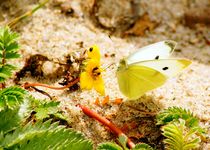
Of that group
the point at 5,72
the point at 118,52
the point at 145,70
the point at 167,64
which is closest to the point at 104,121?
the point at 145,70

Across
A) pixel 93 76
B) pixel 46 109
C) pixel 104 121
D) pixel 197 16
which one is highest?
pixel 197 16

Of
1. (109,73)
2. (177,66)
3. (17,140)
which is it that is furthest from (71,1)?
(17,140)

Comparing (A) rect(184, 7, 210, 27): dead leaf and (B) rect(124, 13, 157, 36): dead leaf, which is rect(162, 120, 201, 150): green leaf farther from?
(A) rect(184, 7, 210, 27): dead leaf

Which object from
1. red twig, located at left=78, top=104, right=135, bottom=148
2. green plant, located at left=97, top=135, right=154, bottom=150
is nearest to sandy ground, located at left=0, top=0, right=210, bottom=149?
red twig, located at left=78, top=104, right=135, bottom=148

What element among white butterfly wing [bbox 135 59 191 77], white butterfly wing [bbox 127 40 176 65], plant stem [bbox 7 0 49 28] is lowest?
white butterfly wing [bbox 135 59 191 77]

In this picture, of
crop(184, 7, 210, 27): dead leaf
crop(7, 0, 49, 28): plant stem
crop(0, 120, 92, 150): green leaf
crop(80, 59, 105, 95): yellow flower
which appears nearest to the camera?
crop(0, 120, 92, 150): green leaf

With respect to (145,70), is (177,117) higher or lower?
lower

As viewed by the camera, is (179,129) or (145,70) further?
(145,70)

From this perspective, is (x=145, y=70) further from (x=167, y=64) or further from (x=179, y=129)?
(x=179, y=129)
